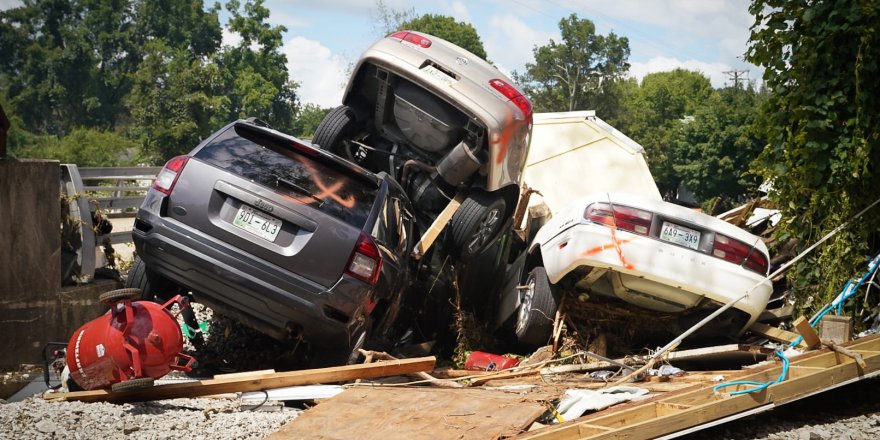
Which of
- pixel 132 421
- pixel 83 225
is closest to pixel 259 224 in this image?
pixel 132 421

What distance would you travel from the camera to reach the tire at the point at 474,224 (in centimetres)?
867

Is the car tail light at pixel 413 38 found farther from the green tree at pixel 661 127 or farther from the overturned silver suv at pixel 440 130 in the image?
the green tree at pixel 661 127

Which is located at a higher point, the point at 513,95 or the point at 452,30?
the point at 452,30

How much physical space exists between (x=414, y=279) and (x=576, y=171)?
4429mm

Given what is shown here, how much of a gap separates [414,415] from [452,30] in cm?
9313

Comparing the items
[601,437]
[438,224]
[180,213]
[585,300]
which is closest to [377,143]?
[438,224]

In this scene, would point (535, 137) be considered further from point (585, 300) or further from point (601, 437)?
point (601, 437)


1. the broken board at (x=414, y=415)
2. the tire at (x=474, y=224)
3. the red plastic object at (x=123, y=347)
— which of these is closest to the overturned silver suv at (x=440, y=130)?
the tire at (x=474, y=224)

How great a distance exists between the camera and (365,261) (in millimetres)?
6492

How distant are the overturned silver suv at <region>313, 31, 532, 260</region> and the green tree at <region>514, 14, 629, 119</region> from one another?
74.1m

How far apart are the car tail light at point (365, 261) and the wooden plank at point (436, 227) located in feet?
4.68

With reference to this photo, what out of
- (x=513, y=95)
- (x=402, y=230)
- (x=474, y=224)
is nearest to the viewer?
(x=402, y=230)

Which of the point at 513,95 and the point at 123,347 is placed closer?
the point at 123,347

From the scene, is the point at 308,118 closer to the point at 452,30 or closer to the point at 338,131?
the point at 452,30
